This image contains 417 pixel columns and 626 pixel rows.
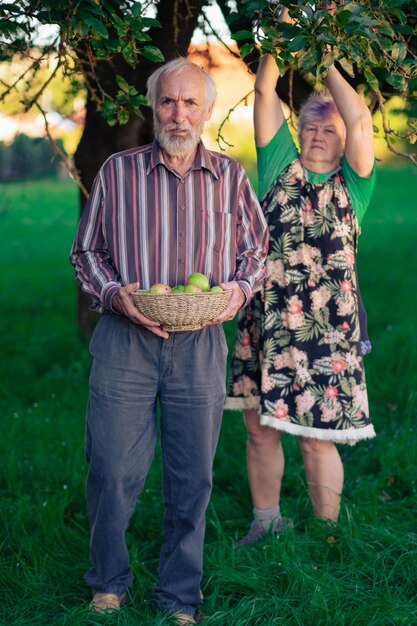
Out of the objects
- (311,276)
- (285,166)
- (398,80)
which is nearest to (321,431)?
(311,276)

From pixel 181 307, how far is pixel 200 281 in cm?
18

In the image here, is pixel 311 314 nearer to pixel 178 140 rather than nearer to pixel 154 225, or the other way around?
Result: pixel 154 225

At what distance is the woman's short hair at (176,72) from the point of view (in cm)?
316

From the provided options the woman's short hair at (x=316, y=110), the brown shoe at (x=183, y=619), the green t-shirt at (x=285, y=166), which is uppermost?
the woman's short hair at (x=316, y=110)

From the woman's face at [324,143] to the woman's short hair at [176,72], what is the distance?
666mm

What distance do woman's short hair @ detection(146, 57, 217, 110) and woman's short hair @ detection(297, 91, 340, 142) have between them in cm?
A: 66

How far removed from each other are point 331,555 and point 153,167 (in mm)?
1880

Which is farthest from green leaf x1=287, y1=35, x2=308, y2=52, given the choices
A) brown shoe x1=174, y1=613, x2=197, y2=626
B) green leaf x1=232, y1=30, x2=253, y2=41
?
brown shoe x1=174, y1=613, x2=197, y2=626

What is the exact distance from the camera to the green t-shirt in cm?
375

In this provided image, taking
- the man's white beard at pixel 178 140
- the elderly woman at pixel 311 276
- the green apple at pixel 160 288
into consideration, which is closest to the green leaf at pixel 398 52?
the elderly woman at pixel 311 276

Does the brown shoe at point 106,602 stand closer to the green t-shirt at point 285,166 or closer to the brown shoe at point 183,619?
the brown shoe at point 183,619

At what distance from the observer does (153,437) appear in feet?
11.0

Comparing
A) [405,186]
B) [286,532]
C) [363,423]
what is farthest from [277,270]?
[405,186]

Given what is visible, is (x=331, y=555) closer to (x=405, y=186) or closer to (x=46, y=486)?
(x=46, y=486)
